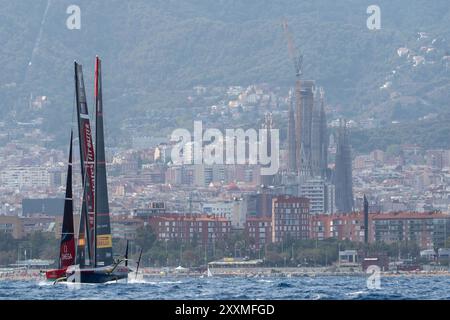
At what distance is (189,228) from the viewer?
4055 inches

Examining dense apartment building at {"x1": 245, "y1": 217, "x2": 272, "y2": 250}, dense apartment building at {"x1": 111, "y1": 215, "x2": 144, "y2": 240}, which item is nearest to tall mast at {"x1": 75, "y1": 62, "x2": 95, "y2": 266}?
dense apartment building at {"x1": 111, "y1": 215, "x2": 144, "y2": 240}

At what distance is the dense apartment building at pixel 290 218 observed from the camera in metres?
103

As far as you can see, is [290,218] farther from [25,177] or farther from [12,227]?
[25,177]

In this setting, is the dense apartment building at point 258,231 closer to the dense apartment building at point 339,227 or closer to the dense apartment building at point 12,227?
the dense apartment building at point 339,227

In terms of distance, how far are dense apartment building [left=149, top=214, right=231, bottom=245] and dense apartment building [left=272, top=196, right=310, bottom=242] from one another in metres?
3.02

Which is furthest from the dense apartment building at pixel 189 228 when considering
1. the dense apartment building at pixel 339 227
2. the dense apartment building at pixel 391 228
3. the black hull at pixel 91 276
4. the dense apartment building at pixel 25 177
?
the black hull at pixel 91 276

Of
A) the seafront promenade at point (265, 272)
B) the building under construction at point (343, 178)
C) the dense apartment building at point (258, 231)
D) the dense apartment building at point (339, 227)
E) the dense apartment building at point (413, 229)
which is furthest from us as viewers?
the building under construction at point (343, 178)

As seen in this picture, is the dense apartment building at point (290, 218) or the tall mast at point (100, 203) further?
the dense apartment building at point (290, 218)

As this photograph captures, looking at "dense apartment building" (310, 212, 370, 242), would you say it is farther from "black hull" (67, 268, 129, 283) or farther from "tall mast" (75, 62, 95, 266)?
"black hull" (67, 268, 129, 283)

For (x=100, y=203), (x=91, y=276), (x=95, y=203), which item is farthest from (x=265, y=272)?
(x=91, y=276)

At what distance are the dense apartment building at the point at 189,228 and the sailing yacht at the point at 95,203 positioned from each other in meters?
60.2

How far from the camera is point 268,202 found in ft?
397

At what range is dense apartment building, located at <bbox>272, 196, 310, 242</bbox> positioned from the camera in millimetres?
103381
